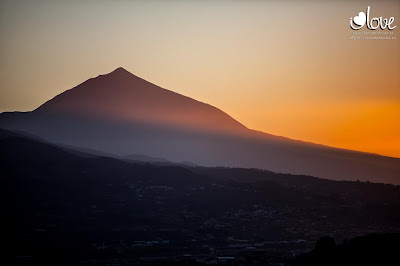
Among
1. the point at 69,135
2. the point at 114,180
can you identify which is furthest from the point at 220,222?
the point at 69,135

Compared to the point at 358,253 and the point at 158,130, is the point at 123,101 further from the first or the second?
the point at 358,253

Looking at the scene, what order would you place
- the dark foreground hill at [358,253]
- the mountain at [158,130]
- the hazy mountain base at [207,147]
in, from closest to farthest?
the dark foreground hill at [358,253] < the hazy mountain base at [207,147] < the mountain at [158,130]

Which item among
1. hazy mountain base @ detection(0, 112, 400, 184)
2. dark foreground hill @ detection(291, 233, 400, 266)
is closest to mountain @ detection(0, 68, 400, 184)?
hazy mountain base @ detection(0, 112, 400, 184)

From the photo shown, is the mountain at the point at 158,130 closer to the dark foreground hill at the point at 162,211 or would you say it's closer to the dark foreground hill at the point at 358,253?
the dark foreground hill at the point at 162,211

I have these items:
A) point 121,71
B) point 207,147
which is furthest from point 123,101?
point 207,147

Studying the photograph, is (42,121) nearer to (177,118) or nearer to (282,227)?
(177,118)

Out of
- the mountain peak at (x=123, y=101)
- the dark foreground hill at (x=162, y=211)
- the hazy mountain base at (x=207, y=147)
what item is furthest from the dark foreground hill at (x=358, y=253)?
the mountain peak at (x=123, y=101)
